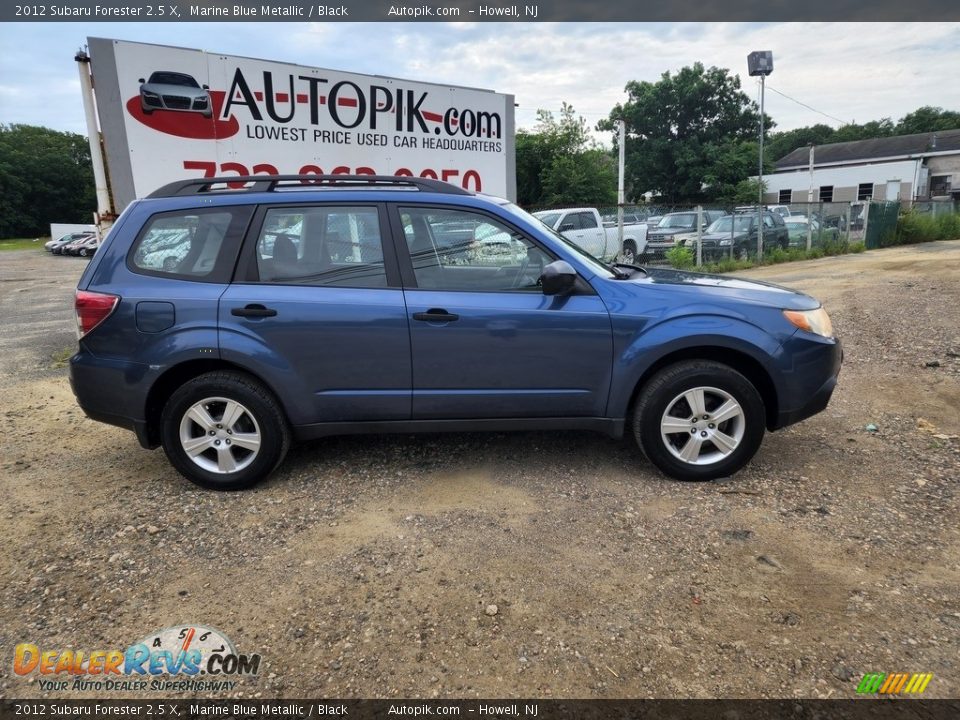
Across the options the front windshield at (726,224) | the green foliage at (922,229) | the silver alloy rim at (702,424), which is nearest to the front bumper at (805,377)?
the silver alloy rim at (702,424)

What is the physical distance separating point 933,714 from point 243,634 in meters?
2.51

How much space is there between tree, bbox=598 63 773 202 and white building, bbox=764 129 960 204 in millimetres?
5914

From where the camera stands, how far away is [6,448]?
4.53 m

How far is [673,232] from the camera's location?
52.1 feet

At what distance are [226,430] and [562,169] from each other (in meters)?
28.6

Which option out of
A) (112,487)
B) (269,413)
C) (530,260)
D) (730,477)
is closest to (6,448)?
(112,487)

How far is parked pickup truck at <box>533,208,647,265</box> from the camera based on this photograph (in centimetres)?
1397

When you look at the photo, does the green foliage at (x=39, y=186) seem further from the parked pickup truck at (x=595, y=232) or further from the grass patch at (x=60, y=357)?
the grass patch at (x=60, y=357)

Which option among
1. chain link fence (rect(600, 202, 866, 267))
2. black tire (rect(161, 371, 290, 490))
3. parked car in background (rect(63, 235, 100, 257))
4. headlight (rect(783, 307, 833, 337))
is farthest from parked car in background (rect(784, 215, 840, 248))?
A: parked car in background (rect(63, 235, 100, 257))

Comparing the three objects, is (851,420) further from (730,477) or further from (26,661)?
(26,661)

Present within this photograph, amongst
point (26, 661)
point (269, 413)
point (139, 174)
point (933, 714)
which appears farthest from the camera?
point (139, 174)

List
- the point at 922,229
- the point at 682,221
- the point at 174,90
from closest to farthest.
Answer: the point at 174,90, the point at 682,221, the point at 922,229

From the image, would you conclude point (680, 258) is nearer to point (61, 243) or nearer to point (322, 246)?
point (322, 246)

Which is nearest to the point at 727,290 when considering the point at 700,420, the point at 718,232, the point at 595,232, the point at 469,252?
the point at 700,420
